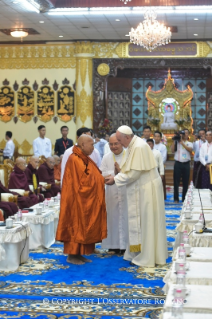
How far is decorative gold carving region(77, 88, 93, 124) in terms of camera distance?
16.0 m

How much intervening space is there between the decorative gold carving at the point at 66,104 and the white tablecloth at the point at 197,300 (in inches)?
535

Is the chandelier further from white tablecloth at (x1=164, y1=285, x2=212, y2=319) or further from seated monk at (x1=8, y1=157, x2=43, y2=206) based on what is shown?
white tablecloth at (x1=164, y1=285, x2=212, y2=319)

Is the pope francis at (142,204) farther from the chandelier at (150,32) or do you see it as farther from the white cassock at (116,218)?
the chandelier at (150,32)

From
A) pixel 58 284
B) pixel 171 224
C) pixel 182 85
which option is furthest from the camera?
pixel 182 85

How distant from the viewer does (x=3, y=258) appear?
17.1 feet

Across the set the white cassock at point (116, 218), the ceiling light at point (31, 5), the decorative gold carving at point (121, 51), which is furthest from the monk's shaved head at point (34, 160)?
the decorative gold carving at point (121, 51)

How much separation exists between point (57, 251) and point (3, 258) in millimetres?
1344

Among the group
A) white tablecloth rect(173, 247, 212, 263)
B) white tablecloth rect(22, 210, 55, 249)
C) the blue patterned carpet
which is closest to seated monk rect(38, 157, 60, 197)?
white tablecloth rect(22, 210, 55, 249)

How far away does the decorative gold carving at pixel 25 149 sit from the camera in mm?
16375

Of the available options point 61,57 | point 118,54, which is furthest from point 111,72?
point 61,57

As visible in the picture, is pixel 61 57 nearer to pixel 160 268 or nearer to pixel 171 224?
pixel 171 224

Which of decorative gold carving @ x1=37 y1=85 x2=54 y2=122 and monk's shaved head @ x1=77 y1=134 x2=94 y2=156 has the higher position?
decorative gold carving @ x1=37 y1=85 x2=54 y2=122

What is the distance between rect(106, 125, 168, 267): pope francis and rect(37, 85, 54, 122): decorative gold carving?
1090 centimetres

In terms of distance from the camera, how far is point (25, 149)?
16.4m
